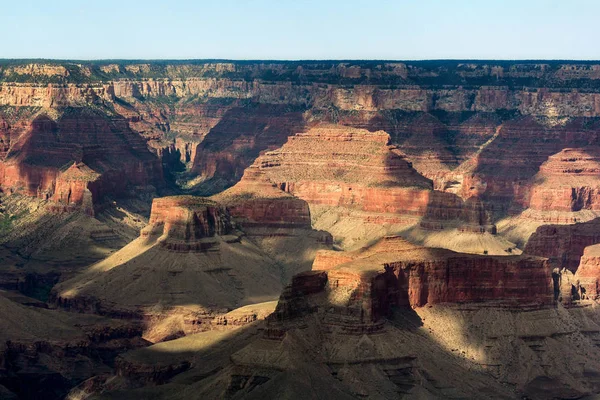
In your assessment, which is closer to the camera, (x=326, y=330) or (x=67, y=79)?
(x=326, y=330)

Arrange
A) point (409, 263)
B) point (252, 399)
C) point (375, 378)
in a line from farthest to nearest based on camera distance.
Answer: point (409, 263) → point (375, 378) → point (252, 399)

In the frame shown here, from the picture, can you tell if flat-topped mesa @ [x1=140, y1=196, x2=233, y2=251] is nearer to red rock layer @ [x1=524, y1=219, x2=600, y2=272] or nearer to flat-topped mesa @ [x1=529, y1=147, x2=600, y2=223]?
red rock layer @ [x1=524, y1=219, x2=600, y2=272]

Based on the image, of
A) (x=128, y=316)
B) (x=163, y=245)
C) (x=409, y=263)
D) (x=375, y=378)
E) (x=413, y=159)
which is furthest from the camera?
(x=413, y=159)

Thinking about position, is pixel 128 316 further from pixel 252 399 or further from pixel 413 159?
pixel 413 159

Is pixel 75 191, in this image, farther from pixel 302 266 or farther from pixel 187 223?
pixel 302 266


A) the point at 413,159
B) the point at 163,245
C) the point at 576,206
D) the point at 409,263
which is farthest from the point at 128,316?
the point at 413,159

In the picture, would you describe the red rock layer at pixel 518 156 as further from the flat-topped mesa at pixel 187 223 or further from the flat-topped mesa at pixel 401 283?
the flat-topped mesa at pixel 401 283

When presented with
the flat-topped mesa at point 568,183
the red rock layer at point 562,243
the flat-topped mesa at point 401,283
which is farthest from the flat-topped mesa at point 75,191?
the flat-topped mesa at point 401,283
